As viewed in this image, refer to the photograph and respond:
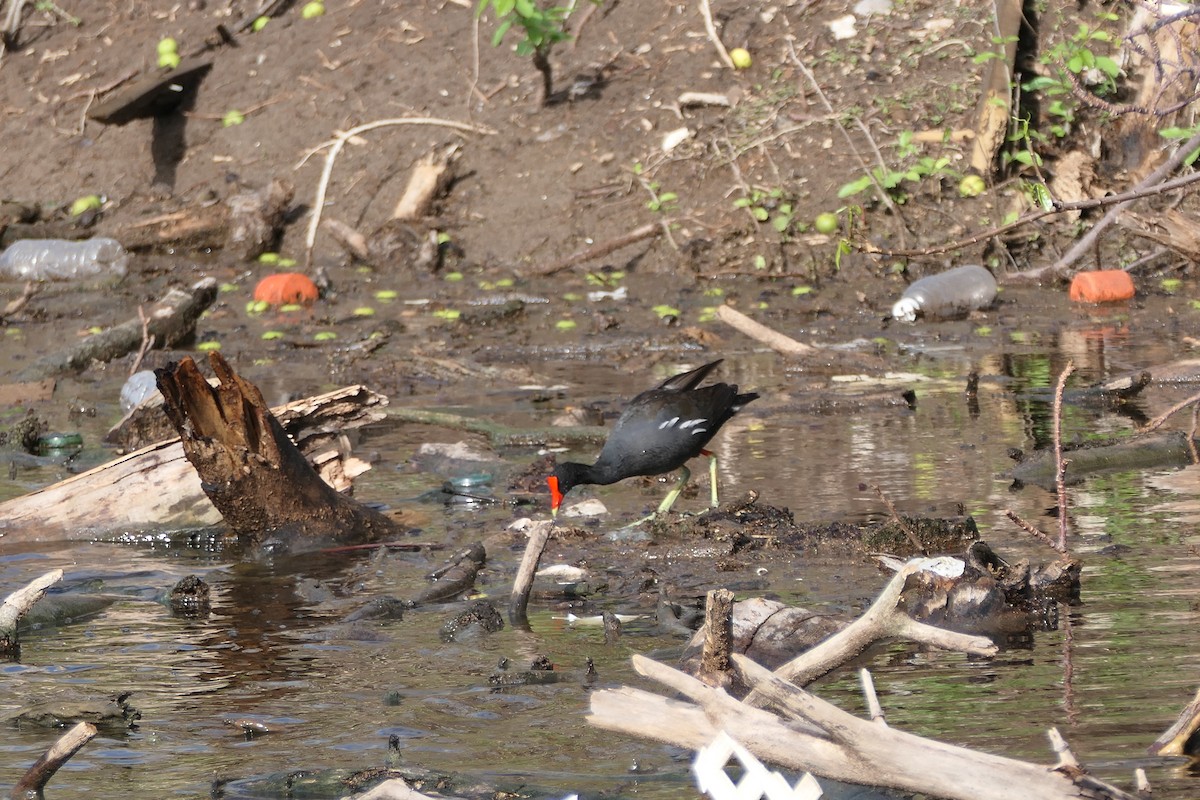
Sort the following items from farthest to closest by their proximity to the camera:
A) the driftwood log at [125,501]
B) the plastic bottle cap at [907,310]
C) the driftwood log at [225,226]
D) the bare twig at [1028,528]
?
the driftwood log at [225,226], the plastic bottle cap at [907,310], the driftwood log at [125,501], the bare twig at [1028,528]

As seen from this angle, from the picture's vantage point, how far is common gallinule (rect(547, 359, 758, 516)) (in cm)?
661

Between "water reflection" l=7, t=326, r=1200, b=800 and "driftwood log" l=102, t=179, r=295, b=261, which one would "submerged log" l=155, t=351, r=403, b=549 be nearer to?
"water reflection" l=7, t=326, r=1200, b=800

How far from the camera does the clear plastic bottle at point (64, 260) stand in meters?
14.2

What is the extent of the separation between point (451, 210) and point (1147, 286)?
5.96 meters

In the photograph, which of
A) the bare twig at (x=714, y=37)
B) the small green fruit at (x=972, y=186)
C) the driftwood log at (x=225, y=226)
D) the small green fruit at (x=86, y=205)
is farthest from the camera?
the small green fruit at (x=86, y=205)

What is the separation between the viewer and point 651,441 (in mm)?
6629

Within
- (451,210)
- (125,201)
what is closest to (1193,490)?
(451,210)

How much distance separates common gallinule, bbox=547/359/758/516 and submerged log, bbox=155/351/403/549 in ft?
2.87

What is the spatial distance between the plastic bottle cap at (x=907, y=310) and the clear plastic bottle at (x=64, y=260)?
271 inches

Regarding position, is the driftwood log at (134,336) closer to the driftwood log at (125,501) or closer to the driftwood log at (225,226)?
the driftwood log at (225,226)

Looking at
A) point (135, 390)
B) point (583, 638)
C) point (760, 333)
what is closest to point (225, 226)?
point (135, 390)

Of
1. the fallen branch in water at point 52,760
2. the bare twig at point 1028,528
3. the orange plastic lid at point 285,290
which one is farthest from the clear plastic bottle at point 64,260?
the fallen branch in water at point 52,760

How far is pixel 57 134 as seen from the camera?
53.2 ft

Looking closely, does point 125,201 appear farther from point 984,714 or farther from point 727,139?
point 984,714
